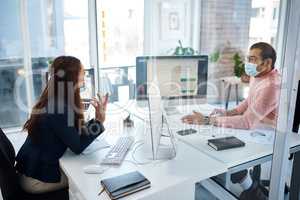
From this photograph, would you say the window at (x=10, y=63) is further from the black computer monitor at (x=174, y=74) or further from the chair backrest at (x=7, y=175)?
the chair backrest at (x=7, y=175)

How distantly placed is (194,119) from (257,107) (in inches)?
18.3

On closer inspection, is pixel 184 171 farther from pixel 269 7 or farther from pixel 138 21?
pixel 138 21

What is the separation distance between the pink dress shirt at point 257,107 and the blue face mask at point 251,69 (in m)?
0.04

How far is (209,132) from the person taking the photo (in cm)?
195

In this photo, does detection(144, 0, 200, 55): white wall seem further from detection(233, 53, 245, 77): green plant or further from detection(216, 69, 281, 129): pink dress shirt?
detection(216, 69, 281, 129): pink dress shirt

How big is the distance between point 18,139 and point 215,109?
2.13m

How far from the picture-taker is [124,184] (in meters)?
1.24

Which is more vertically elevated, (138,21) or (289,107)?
(138,21)

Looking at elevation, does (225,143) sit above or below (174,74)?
below

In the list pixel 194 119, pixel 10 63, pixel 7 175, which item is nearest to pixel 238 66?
pixel 194 119

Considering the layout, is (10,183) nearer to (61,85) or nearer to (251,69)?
(61,85)

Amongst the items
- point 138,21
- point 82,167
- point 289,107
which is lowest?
point 82,167

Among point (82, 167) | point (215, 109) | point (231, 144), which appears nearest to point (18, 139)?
point (82, 167)

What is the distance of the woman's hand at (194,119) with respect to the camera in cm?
213
